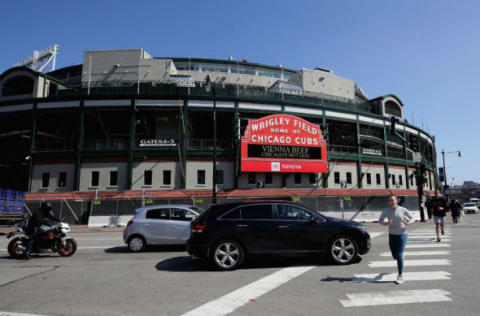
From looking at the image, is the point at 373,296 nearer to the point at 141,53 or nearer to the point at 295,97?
the point at 295,97

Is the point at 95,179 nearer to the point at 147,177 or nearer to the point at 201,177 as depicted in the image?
the point at 147,177

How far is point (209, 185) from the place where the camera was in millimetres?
27562

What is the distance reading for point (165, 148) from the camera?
1081 inches

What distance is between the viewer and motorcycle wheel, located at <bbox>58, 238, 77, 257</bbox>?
30.8 feet

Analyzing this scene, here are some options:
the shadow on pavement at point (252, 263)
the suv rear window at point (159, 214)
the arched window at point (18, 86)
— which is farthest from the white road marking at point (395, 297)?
the arched window at point (18, 86)

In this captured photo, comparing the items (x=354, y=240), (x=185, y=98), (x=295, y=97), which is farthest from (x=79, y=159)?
(x=354, y=240)

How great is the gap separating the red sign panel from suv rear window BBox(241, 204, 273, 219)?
18.8 meters

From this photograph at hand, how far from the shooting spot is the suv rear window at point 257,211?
24.8 feet

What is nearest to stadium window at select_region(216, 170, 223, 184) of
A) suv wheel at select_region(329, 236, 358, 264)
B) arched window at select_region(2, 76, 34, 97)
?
suv wheel at select_region(329, 236, 358, 264)

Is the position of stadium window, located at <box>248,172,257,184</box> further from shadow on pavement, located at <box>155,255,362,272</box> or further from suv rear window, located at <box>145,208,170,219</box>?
shadow on pavement, located at <box>155,255,362,272</box>

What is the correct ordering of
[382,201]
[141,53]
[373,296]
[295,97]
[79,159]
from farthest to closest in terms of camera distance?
1. [141,53]
2. [295,97]
3. [79,159]
4. [382,201]
5. [373,296]

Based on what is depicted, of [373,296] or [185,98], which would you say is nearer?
[373,296]

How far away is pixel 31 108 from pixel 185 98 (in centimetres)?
1553

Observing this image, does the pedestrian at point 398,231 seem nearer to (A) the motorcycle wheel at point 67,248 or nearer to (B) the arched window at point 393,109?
(A) the motorcycle wheel at point 67,248
